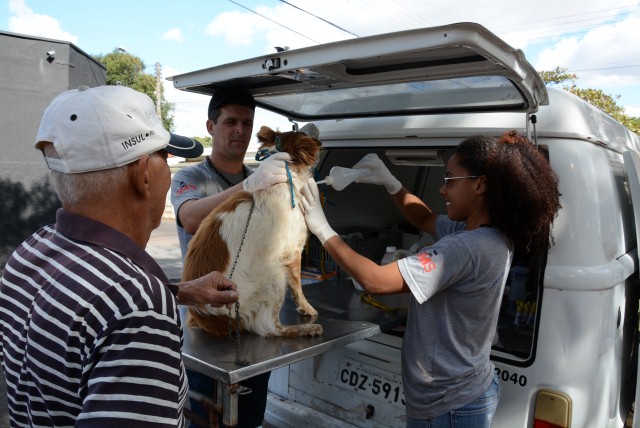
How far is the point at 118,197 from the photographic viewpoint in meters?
1.12

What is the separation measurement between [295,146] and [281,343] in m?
0.96

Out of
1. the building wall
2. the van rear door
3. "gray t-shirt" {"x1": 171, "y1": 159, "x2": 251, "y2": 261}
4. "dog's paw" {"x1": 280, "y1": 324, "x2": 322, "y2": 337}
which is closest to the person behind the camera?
"dog's paw" {"x1": 280, "y1": 324, "x2": 322, "y2": 337}

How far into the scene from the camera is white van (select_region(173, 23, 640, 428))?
1.97m

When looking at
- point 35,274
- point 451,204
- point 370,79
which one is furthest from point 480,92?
point 35,274

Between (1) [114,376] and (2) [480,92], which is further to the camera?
(2) [480,92]

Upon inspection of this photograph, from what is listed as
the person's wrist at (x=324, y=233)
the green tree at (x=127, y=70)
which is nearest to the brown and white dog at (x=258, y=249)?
the person's wrist at (x=324, y=233)

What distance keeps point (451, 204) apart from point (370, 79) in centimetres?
83

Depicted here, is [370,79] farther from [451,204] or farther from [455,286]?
[455,286]

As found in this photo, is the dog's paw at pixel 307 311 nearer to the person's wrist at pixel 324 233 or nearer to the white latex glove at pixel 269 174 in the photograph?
the person's wrist at pixel 324 233

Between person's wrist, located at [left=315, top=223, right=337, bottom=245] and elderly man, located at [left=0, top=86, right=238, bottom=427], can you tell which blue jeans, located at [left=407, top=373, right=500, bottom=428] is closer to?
person's wrist, located at [left=315, top=223, right=337, bottom=245]

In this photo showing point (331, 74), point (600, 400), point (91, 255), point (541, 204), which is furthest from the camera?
point (331, 74)

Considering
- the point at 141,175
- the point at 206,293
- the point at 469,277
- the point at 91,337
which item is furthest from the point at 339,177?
the point at 91,337

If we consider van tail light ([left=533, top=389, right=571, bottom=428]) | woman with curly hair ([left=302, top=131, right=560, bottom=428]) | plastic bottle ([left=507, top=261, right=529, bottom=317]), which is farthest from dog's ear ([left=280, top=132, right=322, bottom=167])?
plastic bottle ([left=507, top=261, right=529, bottom=317])

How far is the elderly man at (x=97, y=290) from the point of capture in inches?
36.4
